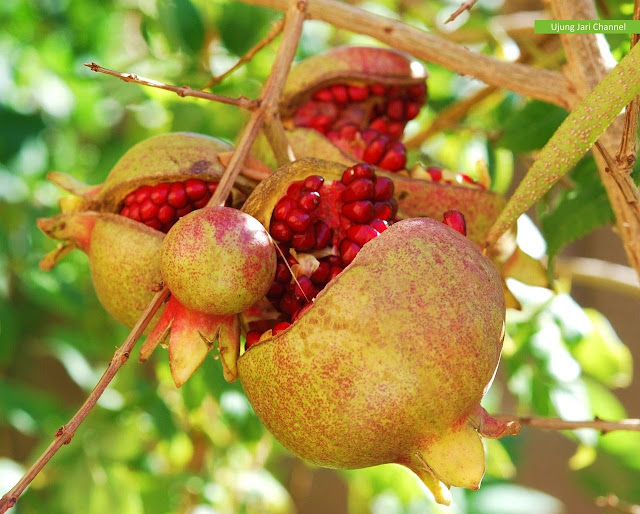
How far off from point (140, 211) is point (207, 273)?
0.38 metres

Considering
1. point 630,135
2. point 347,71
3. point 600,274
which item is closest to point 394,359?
point 630,135

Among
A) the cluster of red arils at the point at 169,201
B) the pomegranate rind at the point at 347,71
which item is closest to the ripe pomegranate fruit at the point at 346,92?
the pomegranate rind at the point at 347,71

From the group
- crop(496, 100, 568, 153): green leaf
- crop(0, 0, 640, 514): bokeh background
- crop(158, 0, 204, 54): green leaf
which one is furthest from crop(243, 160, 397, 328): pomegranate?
crop(158, 0, 204, 54): green leaf

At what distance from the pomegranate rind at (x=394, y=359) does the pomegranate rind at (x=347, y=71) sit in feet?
2.36

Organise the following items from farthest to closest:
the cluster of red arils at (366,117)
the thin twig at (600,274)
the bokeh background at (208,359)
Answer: the thin twig at (600,274) < the bokeh background at (208,359) < the cluster of red arils at (366,117)

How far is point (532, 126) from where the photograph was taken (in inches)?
76.9

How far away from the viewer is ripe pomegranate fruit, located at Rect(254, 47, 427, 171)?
5.93 feet

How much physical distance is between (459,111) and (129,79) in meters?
1.47

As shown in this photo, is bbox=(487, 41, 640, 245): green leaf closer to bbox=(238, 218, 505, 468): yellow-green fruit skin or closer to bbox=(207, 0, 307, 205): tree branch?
bbox=(238, 218, 505, 468): yellow-green fruit skin

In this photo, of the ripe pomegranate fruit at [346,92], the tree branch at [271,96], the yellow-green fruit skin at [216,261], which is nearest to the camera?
the yellow-green fruit skin at [216,261]

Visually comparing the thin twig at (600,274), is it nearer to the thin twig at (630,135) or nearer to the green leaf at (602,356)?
the green leaf at (602,356)

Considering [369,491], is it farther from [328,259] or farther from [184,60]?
[184,60]

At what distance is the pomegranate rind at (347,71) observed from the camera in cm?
183

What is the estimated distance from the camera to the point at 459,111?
2477 mm
